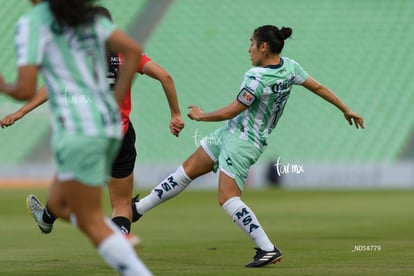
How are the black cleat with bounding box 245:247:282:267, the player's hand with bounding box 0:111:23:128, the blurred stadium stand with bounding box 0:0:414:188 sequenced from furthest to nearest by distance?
1. the blurred stadium stand with bounding box 0:0:414:188
2. the player's hand with bounding box 0:111:23:128
3. the black cleat with bounding box 245:247:282:267

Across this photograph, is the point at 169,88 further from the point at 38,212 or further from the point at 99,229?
the point at 99,229

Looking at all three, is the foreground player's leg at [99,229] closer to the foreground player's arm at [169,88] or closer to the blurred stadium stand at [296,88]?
the foreground player's arm at [169,88]

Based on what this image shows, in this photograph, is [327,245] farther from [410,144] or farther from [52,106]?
[410,144]

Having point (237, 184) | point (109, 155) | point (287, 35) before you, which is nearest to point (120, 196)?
point (237, 184)

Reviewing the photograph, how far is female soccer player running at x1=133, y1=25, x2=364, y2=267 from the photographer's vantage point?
8719 mm

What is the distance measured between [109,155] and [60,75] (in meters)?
0.53

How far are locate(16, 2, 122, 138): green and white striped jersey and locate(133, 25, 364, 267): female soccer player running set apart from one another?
2.98 metres

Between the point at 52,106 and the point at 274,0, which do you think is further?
the point at 274,0

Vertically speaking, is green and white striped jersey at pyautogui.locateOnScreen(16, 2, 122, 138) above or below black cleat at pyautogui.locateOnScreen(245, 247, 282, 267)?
below

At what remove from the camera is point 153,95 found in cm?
3309

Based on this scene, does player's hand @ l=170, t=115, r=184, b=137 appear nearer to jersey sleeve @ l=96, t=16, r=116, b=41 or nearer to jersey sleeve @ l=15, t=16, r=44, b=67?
jersey sleeve @ l=96, t=16, r=116, b=41

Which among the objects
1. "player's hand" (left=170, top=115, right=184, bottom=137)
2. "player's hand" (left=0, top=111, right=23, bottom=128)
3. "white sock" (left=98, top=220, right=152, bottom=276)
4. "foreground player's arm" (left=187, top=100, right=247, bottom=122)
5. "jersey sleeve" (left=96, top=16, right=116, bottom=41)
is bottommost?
"white sock" (left=98, top=220, right=152, bottom=276)

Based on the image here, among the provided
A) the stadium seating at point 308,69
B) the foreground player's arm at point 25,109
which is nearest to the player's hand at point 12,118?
the foreground player's arm at point 25,109

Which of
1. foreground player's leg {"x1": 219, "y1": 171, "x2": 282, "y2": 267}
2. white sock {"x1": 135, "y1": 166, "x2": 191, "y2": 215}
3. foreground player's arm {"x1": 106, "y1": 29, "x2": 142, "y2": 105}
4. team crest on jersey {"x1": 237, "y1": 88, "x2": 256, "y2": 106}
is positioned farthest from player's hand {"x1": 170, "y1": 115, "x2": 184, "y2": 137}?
foreground player's arm {"x1": 106, "y1": 29, "x2": 142, "y2": 105}
